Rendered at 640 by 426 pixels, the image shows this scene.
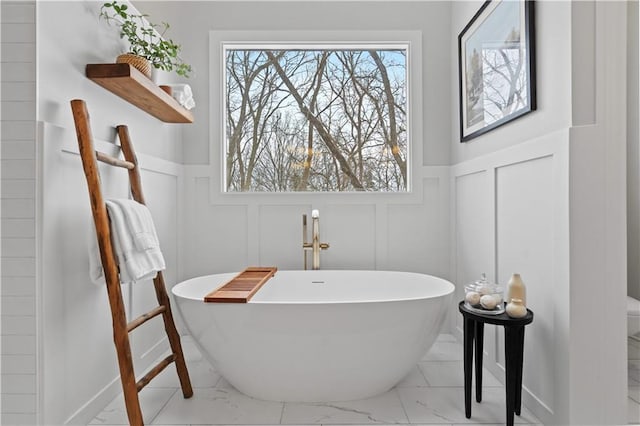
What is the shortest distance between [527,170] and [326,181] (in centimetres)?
146

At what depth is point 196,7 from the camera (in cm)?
279

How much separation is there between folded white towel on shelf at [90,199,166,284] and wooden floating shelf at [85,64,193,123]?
21.3 inches

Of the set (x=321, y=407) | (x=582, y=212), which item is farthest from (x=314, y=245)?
(x=582, y=212)

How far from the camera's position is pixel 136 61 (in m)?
1.86

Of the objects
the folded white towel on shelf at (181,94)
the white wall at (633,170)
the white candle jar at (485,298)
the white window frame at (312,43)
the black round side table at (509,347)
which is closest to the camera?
the black round side table at (509,347)

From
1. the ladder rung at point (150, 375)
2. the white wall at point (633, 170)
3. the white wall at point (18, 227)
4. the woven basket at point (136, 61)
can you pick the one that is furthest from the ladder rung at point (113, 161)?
the white wall at point (633, 170)

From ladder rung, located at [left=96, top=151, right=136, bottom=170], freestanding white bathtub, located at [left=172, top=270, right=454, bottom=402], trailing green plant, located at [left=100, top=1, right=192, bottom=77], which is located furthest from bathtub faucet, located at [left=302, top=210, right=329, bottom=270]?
trailing green plant, located at [left=100, top=1, right=192, bottom=77]

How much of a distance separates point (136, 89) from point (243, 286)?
1.09m

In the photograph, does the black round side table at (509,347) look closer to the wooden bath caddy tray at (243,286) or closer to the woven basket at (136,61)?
the wooden bath caddy tray at (243,286)

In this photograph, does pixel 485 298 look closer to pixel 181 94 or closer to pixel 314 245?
pixel 314 245

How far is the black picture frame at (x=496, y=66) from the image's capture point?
1768mm

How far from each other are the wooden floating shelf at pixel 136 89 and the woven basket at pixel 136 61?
61mm

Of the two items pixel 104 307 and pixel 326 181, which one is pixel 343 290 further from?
pixel 104 307

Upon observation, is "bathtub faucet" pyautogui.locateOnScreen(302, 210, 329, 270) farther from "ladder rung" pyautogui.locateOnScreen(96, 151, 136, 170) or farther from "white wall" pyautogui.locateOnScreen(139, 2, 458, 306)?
"ladder rung" pyautogui.locateOnScreen(96, 151, 136, 170)
